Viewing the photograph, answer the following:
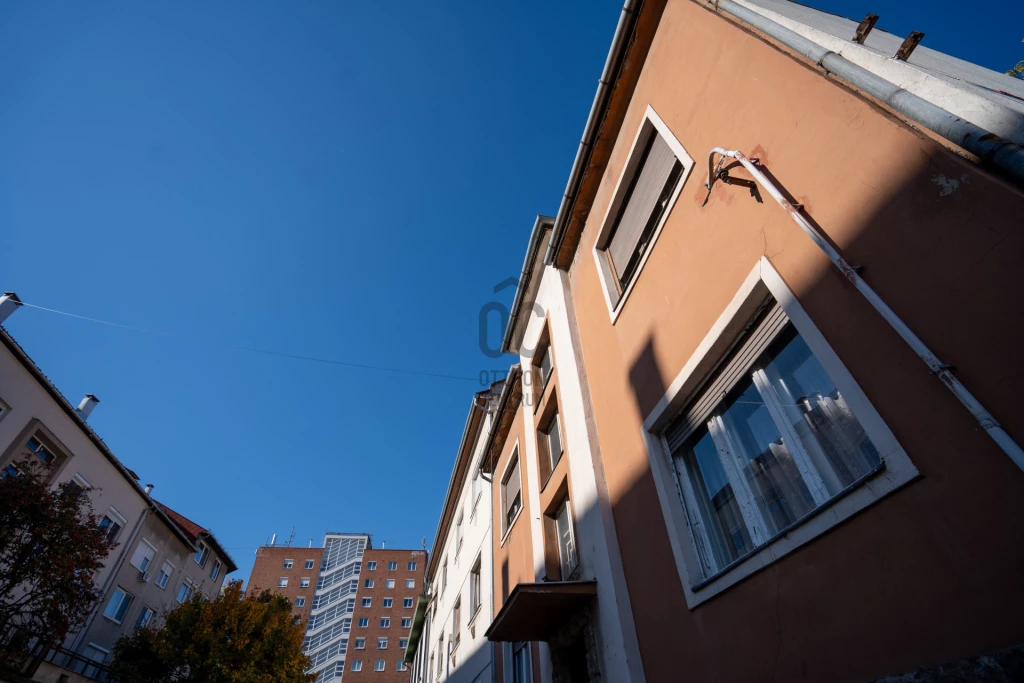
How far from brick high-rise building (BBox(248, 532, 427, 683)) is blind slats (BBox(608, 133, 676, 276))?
5612 cm

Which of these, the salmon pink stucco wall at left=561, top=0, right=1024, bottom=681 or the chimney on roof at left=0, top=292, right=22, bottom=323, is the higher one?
the chimney on roof at left=0, top=292, right=22, bottom=323

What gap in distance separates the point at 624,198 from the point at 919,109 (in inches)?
177

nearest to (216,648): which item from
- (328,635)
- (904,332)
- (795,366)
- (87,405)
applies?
(87,405)

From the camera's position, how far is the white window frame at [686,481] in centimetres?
293

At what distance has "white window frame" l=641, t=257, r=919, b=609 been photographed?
115 inches

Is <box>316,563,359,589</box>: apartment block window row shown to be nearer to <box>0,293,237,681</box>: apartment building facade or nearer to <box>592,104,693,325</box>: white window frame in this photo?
<box>0,293,237,681</box>: apartment building facade

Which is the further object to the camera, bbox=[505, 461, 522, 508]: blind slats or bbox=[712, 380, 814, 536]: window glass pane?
bbox=[505, 461, 522, 508]: blind slats

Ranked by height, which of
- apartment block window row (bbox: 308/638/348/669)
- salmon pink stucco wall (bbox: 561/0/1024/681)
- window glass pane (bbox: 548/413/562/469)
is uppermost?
apartment block window row (bbox: 308/638/348/669)

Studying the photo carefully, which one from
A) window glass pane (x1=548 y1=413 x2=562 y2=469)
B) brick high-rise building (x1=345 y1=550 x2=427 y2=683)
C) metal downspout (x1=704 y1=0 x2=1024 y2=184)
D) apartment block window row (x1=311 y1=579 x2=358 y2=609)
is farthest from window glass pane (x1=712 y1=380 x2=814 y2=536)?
apartment block window row (x1=311 y1=579 x2=358 y2=609)

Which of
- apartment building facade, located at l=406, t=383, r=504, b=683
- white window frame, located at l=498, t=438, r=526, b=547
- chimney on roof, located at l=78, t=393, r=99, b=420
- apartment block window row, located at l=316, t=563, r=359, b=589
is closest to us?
white window frame, located at l=498, t=438, r=526, b=547

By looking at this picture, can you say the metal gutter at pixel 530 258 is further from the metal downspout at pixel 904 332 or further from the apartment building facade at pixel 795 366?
the metal downspout at pixel 904 332

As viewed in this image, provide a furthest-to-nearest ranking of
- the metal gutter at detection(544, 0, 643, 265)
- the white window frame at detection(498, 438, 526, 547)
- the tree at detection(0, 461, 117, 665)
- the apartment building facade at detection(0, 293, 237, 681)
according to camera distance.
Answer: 1. the apartment building facade at detection(0, 293, 237, 681)
2. the tree at detection(0, 461, 117, 665)
3. the white window frame at detection(498, 438, 526, 547)
4. the metal gutter at detection(544, 0, 643, 265)

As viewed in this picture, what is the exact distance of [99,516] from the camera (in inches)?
769

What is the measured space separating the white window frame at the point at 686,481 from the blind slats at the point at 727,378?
0.09 metres
